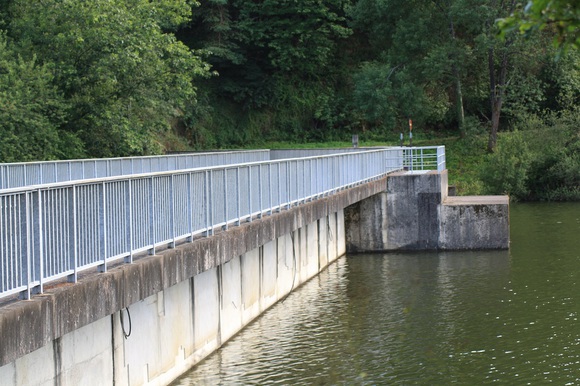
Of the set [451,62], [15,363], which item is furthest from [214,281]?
[451,62]

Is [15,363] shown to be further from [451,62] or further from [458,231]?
[451,62]

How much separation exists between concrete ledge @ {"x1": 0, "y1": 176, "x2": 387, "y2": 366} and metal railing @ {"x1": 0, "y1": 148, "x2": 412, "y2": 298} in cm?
19

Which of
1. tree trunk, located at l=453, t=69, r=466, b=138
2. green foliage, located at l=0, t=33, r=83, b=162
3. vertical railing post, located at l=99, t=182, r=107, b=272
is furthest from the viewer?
tree trunk, located at l=453, t=69, r=466, b=138

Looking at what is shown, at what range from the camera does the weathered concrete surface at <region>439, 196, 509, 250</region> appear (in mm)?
→ 30188

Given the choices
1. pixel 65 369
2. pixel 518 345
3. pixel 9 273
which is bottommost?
pixel 518 345

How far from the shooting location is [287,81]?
6500 centimetres

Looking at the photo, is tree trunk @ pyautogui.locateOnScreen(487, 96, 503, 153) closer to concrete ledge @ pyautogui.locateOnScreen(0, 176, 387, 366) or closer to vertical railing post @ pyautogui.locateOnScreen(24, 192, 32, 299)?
Answer: concrete ledge @ pyautogui.locateOnScreen(0, 176, 387, 366)

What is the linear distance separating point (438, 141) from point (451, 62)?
5.85 metres

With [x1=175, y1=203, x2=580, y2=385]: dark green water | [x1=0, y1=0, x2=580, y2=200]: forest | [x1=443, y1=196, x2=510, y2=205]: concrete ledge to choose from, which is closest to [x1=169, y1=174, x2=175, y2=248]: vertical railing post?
[x1=175, y1=203, x2=580, y2=385]: dark green water

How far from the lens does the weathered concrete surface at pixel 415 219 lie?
100 ft

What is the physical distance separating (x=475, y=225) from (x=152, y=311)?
1894 cm

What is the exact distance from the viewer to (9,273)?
8.91 m

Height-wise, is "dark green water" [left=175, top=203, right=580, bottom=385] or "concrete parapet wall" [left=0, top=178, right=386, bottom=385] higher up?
"concrete parapet wall" [left=0, top=178, right=386, bottom=385]

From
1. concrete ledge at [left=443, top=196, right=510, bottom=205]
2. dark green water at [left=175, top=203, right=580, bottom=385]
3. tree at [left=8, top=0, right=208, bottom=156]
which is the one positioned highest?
tree at [left=8, top=0, right=208, bottom=156]
